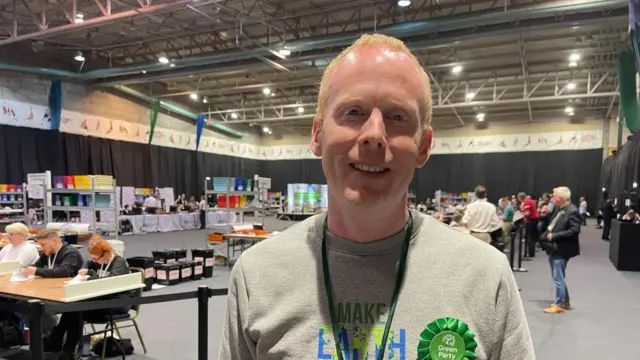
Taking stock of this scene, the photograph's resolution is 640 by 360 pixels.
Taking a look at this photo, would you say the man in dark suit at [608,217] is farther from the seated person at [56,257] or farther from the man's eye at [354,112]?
the man's eye at [354,112]

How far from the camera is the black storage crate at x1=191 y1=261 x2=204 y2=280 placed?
22.9 feet

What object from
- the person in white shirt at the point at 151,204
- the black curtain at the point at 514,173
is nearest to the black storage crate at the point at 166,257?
the person in white shirt at the point at 151,204

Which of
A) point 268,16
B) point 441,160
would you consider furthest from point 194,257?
point 441,160

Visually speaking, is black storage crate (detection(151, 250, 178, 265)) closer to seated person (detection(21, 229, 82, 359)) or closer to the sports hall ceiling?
seated person (detection(21, 229, 82, 359))

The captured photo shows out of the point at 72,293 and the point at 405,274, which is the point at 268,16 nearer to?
the point at 72,293

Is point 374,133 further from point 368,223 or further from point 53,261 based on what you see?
point 53,261

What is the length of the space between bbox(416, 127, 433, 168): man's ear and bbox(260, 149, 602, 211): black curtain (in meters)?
19.4

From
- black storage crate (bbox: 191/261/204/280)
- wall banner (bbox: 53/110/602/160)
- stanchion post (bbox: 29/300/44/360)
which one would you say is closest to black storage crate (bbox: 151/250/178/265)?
black storage crate (bbox: 191/261/204/280)

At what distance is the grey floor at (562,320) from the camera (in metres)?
3.91

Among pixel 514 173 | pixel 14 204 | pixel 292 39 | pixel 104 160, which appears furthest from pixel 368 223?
pixel 514 173

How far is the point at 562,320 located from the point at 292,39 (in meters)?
Answer: 8.75

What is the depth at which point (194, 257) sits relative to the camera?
23.7 ft

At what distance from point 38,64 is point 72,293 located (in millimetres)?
12620

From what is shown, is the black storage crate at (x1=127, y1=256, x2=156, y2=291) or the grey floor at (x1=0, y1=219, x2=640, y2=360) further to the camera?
the black storage crate at (x1=127, y1=256, x2=156, y2=291)
